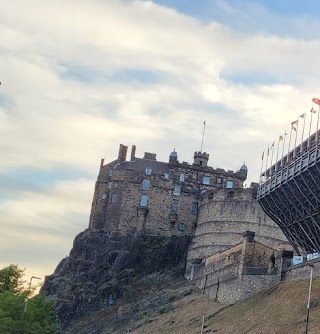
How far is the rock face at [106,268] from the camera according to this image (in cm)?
9944

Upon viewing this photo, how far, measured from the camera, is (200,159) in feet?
378

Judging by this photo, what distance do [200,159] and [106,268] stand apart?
23.9 metres

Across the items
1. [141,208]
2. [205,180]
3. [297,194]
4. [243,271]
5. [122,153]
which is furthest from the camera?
[122,153]

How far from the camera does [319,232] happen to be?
71.1m

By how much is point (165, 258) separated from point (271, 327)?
47.6 m

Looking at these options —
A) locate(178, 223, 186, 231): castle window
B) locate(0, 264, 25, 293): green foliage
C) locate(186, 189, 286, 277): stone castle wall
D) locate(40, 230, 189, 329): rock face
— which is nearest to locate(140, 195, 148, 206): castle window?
locate(40, 230, 189, 329): rock face

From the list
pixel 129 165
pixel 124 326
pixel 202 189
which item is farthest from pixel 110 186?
pixel 124 326

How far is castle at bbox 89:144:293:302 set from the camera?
95.2m

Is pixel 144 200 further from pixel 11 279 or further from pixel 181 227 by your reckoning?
pixel 11 279

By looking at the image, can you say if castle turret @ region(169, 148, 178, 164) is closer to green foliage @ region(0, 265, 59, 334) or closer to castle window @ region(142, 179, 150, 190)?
castle window @ region(142, 179, 150, 190)

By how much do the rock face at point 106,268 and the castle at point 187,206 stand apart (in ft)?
6.33

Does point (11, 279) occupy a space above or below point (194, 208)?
below

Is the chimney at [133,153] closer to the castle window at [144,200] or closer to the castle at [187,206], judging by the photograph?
the castle at [187,206]

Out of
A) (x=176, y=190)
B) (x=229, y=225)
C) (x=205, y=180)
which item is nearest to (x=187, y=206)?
(x=176, y=190)
